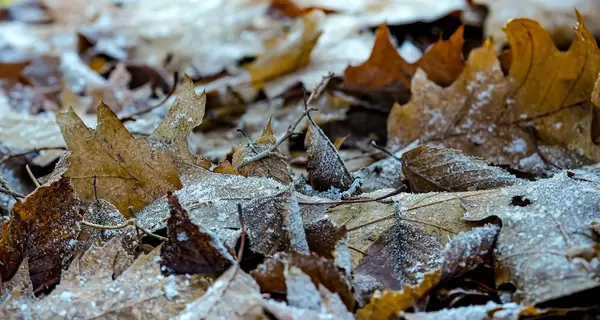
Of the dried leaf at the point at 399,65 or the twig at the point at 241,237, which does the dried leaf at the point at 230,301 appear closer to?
the twig at the point at 241,237

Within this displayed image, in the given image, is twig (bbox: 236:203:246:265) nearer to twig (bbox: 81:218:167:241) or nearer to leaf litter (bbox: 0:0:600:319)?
leaf litter (bbox: 0:0:600:319)

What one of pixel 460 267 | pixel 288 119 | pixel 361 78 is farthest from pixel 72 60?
pixel 460 267

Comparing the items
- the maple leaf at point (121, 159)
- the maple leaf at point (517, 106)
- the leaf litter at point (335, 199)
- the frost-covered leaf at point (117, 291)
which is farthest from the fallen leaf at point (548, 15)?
the frost-covered leaf at point (117, 291)

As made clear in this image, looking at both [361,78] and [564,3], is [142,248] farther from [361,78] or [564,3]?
[564,3]

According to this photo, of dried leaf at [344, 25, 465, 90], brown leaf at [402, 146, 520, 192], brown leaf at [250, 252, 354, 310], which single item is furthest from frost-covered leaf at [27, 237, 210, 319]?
dried leaf at [344, 25, 465, 90]

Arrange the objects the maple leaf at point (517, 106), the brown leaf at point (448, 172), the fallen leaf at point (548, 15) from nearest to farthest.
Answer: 1. the brown leaf at point (448, 172)
2. the maple leaf at point (517, 106)
3. the fallen leaf at point (548, 15)

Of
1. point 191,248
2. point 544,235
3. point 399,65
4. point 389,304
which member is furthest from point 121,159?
point 399,65
